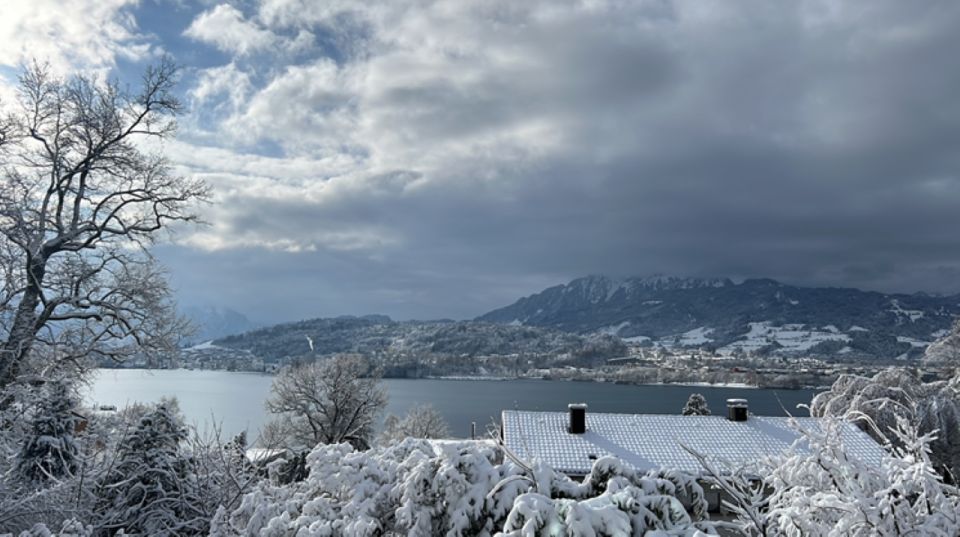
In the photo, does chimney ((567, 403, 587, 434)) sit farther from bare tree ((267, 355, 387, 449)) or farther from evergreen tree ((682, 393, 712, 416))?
bare tree ((267, 355, 387, 449))

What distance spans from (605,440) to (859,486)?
14993 millimetres

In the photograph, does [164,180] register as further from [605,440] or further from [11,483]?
[605,440]

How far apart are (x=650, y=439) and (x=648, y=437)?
0.14 m

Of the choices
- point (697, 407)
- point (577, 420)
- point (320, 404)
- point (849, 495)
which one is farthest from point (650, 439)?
point (320, 404)

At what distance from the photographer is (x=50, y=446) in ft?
28.5

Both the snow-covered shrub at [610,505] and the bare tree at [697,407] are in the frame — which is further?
the bare tree at [697,407]

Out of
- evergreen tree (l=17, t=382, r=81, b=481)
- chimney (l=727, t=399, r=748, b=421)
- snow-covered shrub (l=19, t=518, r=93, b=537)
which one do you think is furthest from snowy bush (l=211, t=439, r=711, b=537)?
chimney (l=727, t=399, r=748, b=421)

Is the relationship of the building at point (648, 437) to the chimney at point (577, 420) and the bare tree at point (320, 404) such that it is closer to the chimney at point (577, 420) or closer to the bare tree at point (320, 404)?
the chimney at point (577, 420)

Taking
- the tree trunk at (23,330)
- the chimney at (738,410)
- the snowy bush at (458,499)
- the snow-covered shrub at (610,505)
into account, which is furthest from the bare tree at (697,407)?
the snowy bush at (458,499)

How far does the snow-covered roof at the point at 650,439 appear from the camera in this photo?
60.5ft

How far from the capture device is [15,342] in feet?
36.5

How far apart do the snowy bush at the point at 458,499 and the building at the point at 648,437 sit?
12.6 meters

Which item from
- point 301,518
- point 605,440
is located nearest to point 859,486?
point 301,518

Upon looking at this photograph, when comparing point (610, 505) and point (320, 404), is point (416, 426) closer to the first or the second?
point (320, 404)
